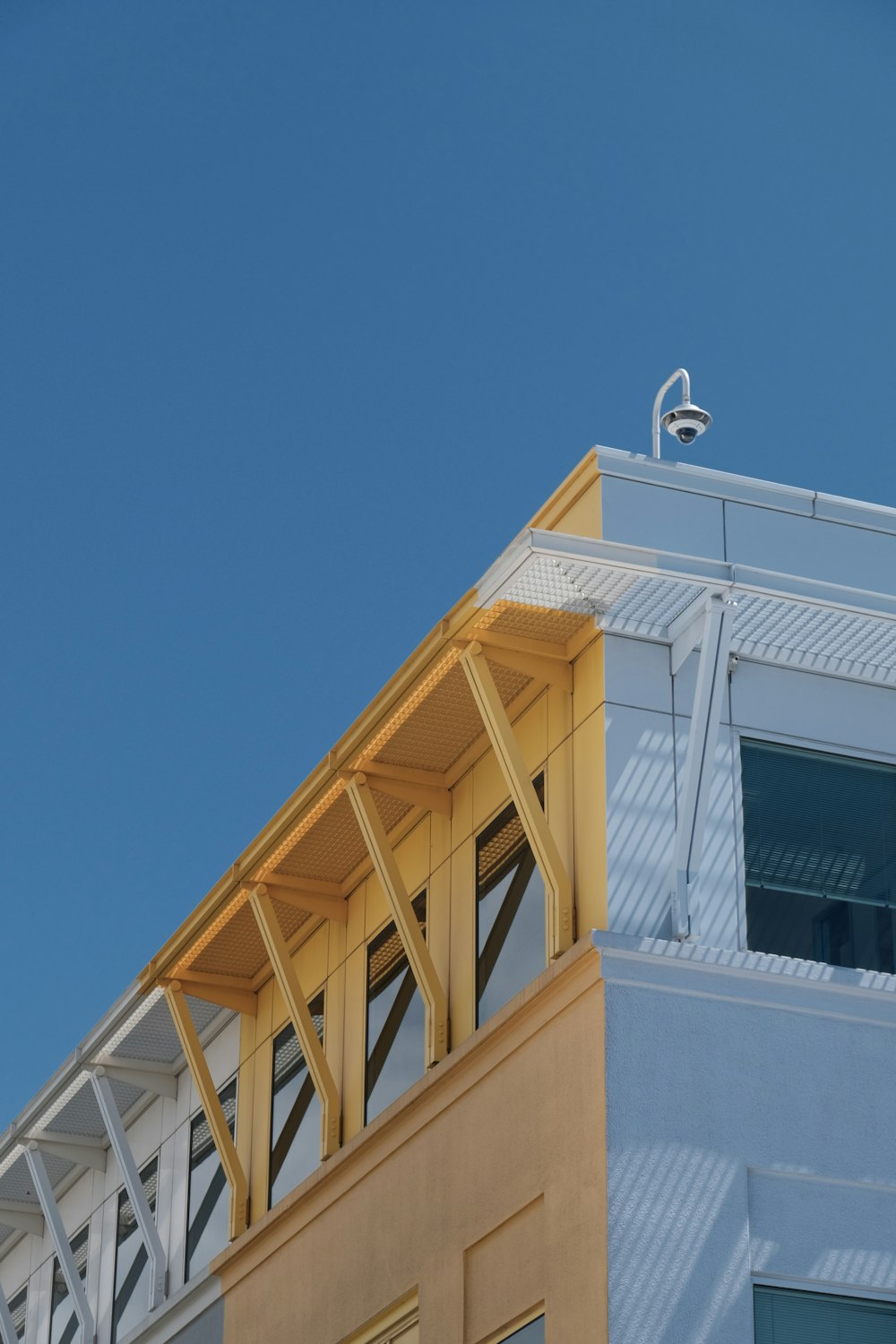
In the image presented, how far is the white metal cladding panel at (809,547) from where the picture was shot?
19047 millimetres

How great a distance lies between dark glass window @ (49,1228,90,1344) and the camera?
29094mm

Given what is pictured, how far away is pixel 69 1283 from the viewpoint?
27.4 metres

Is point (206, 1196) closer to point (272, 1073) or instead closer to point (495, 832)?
point (272, 1073)

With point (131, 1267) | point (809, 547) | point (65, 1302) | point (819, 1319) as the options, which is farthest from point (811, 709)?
point (65, 1302)

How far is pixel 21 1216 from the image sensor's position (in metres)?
31.5

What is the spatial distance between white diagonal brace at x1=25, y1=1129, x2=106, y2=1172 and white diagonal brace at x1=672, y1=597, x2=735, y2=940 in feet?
46.6

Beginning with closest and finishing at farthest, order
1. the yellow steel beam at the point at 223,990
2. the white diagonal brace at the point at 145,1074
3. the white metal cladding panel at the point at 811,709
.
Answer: the white metal cladding panel at the point at 811,709, the yellow steel beam at the point at 223,990, the white diagonal brace at the point at 145,1074

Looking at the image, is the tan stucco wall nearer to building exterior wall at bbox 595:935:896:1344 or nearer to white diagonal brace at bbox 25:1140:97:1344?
building exterior wall at bbox 595:935:896:1344

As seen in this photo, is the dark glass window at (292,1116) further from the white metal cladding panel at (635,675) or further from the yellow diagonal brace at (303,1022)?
the white metal cladding panel at (635,675)

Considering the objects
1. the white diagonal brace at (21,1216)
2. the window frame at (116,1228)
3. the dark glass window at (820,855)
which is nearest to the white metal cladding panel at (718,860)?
the dark glass window at (820,855)

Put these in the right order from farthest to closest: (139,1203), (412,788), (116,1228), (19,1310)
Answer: (19,1310), (116,1228), (139,1203), (412,788)

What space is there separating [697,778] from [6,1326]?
60.5 feet

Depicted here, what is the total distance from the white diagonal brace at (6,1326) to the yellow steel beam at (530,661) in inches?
665

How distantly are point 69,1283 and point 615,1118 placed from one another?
13270 mm
